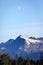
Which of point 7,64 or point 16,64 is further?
point 16,64

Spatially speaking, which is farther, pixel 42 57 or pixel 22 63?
pixel 42 57

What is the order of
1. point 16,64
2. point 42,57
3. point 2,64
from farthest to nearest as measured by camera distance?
point 42,57 → point 16,64 → point 2,64

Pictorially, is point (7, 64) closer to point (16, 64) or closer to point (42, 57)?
point (16, 64)

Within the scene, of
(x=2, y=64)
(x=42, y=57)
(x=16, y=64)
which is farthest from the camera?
(x=42, y=57)

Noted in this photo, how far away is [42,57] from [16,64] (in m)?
31.8

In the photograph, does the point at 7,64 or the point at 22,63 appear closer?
the point at 7,64

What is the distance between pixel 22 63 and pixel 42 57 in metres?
25.0

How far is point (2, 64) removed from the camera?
4983 inches

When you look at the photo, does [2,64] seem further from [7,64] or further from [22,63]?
[22,63]

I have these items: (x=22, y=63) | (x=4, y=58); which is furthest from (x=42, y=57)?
(x=4, y=58)

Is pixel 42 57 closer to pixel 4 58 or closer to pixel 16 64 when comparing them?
pixel 16 64

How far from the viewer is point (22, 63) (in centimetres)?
15000

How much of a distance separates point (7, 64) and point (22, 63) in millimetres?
20469

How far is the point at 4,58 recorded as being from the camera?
134500 mm
